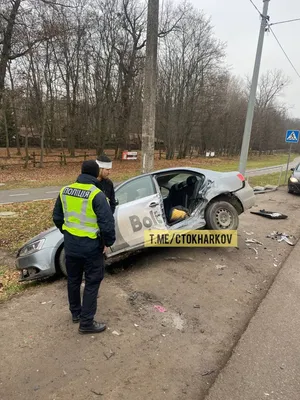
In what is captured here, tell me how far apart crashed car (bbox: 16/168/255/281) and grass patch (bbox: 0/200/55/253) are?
6.90 ft

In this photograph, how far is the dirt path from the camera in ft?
8.25

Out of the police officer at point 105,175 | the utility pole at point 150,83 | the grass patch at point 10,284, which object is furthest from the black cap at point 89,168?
the utility pole at point 150,83

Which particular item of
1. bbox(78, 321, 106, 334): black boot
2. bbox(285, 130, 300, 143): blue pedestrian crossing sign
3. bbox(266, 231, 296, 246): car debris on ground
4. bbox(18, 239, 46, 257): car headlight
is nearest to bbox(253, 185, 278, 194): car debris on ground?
bbox(285, 130, 300, 143): blue pedestrian crossing sign

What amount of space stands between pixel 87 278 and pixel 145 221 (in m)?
1.88

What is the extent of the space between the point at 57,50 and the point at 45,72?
2157 millimetres

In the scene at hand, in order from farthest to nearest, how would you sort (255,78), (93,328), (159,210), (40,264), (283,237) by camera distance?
1. (255,78)
2. (283,237)
3. (159,210)
4. (40,264)
5. (93,328)

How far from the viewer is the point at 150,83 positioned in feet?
24.7

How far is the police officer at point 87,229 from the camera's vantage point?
292cm

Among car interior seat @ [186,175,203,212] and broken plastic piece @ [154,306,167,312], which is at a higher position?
car interior seat @ [186,175,203,212]

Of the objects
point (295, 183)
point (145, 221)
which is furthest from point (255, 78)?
point (145, 221)

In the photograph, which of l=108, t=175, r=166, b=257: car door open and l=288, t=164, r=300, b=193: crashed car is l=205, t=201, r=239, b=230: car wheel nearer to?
l=108, t=175, r=166, b=257: car door open

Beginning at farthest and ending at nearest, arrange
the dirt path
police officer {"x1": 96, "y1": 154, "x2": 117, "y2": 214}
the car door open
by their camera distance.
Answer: the car door open, police officer {"x1": 96, "y1": 154, "x2": 117, "y2": 214}, the dirt path

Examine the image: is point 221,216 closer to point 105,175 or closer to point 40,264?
point 105,175

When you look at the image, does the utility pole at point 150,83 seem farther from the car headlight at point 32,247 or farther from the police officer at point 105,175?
the car headlight at point 32,247
